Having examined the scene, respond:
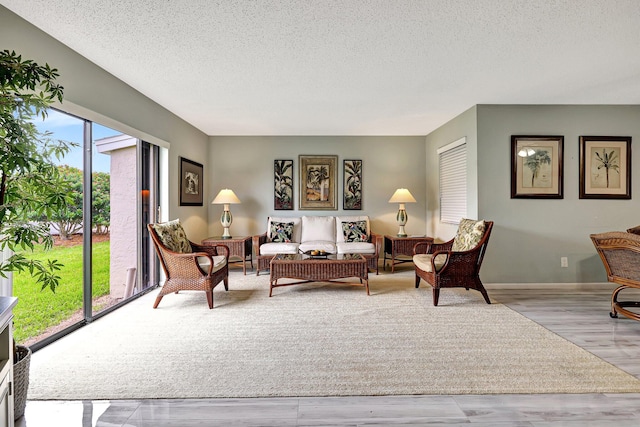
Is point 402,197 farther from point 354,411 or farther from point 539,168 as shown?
point 354,411

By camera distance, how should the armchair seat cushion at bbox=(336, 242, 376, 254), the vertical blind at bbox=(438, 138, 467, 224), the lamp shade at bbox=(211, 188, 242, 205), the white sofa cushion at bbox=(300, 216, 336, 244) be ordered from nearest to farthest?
the vertical blind at bbox=(438, 138, 467, 224) < the armchair seat cushion at bbox=(336, 242, 376, 254) < the lamp shade at bbox=(211, 188, 242, 205) < the white sofa cushion at bbox=(300, 216, 336, 244)

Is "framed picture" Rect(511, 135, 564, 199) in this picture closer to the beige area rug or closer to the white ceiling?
the white ceiling

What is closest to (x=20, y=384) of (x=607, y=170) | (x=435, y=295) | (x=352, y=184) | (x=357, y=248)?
(x=435, y=295)

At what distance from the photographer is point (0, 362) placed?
1.29 meters

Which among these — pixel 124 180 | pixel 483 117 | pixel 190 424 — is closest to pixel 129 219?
pixel 124 180

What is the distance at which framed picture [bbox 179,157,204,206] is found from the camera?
4.80m

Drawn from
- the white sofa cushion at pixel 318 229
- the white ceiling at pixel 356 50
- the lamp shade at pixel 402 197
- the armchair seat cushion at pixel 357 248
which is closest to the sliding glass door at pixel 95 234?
the white ceiling at pixel 356 50

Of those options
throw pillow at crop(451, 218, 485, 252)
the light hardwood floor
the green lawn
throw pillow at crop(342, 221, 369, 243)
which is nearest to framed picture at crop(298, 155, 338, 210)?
throw pillow at crop(342, 221, 369, 243)

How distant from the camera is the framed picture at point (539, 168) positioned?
4125 millimetres

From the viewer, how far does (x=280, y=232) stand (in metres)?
5.39

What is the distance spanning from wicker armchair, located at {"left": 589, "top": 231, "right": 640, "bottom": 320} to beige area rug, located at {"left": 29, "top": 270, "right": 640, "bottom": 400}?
896 mm

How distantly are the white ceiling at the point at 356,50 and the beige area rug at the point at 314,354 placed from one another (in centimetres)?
237

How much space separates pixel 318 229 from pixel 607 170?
4.12 meters

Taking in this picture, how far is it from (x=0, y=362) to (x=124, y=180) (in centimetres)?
290
